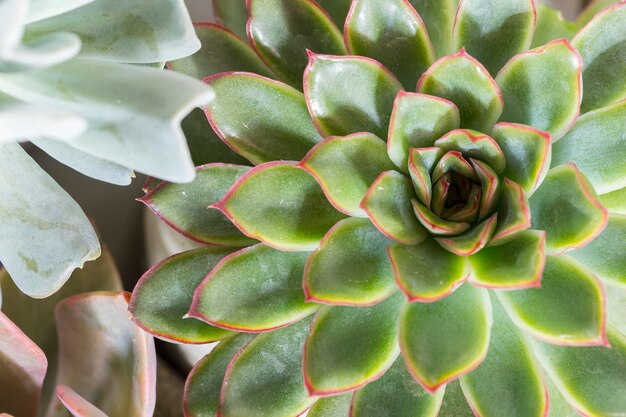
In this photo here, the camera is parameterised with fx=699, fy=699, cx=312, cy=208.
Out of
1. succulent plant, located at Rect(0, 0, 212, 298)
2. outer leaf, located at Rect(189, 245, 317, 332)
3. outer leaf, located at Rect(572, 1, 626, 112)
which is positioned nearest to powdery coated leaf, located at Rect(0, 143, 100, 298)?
succulent plant, located at Rect(0, 0, 212, 298)

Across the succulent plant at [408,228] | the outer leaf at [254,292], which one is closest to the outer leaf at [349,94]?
the succulent plant at [408,228]

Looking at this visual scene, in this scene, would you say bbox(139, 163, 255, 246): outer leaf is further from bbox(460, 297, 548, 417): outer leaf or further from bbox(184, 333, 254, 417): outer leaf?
bbox(460, 297, 548, 417): outer leaf

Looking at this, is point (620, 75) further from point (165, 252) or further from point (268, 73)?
point (165, 252)

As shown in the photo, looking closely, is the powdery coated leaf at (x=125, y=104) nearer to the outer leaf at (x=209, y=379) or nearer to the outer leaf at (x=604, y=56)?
the outer leaf at (x=209, y=379)

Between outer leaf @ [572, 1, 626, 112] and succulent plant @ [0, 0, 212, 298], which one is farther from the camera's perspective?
outer leaf @ [572, 1, 626, 112]

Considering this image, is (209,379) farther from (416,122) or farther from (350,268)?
(416,122)

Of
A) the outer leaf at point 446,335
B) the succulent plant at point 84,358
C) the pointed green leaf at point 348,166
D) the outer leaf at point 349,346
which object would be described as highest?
the pointed green leaf at point 348,166

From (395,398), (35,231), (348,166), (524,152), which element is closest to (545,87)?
(524,152)
